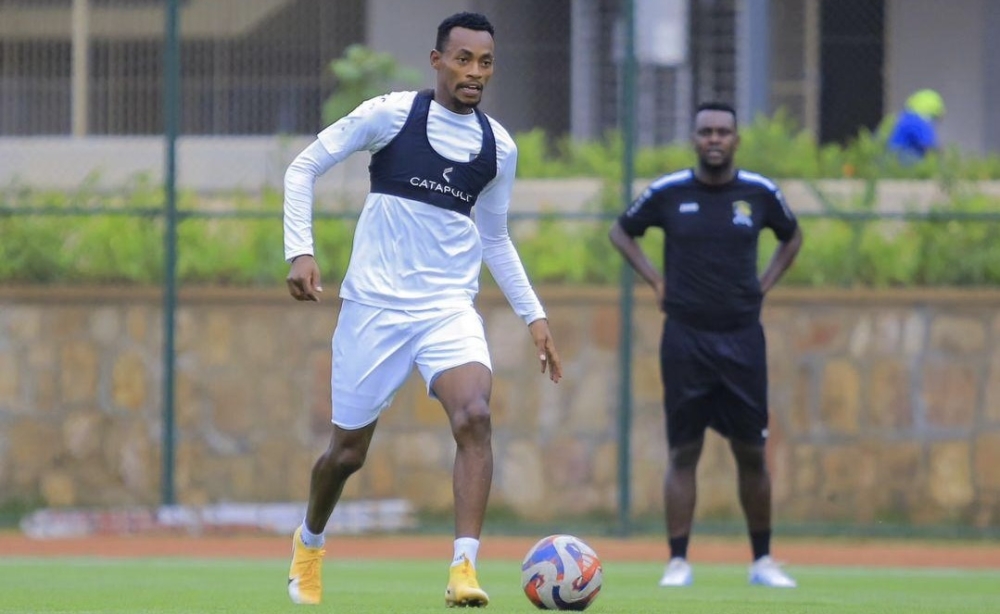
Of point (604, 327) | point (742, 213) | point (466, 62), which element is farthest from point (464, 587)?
point (604, 327)

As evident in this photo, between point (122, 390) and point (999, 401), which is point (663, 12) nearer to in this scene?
point (999, 401)

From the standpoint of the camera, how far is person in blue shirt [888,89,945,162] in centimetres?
1516

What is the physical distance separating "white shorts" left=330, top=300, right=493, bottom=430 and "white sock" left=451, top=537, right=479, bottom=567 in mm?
709

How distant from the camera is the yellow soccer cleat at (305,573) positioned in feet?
25.2

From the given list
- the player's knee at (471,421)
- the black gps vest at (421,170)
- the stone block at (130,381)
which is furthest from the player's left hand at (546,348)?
the stone block at (130,381)

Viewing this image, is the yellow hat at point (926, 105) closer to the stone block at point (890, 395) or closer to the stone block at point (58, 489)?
the stone block at point (890, 395)

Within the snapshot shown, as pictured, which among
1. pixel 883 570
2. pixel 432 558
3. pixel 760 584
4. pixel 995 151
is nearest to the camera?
pixel 760 584

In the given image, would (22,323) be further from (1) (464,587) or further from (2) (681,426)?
(1) (464,587)

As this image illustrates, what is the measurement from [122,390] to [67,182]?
5.62 feet

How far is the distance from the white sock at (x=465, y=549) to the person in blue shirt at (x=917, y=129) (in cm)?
864

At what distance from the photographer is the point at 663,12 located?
49.2 ft

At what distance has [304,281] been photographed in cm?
692

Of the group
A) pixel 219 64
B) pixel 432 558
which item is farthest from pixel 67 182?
pixel 432 558

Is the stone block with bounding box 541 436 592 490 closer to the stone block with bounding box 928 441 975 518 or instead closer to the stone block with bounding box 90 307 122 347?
the stone block with bounding box 928 441 975 518
